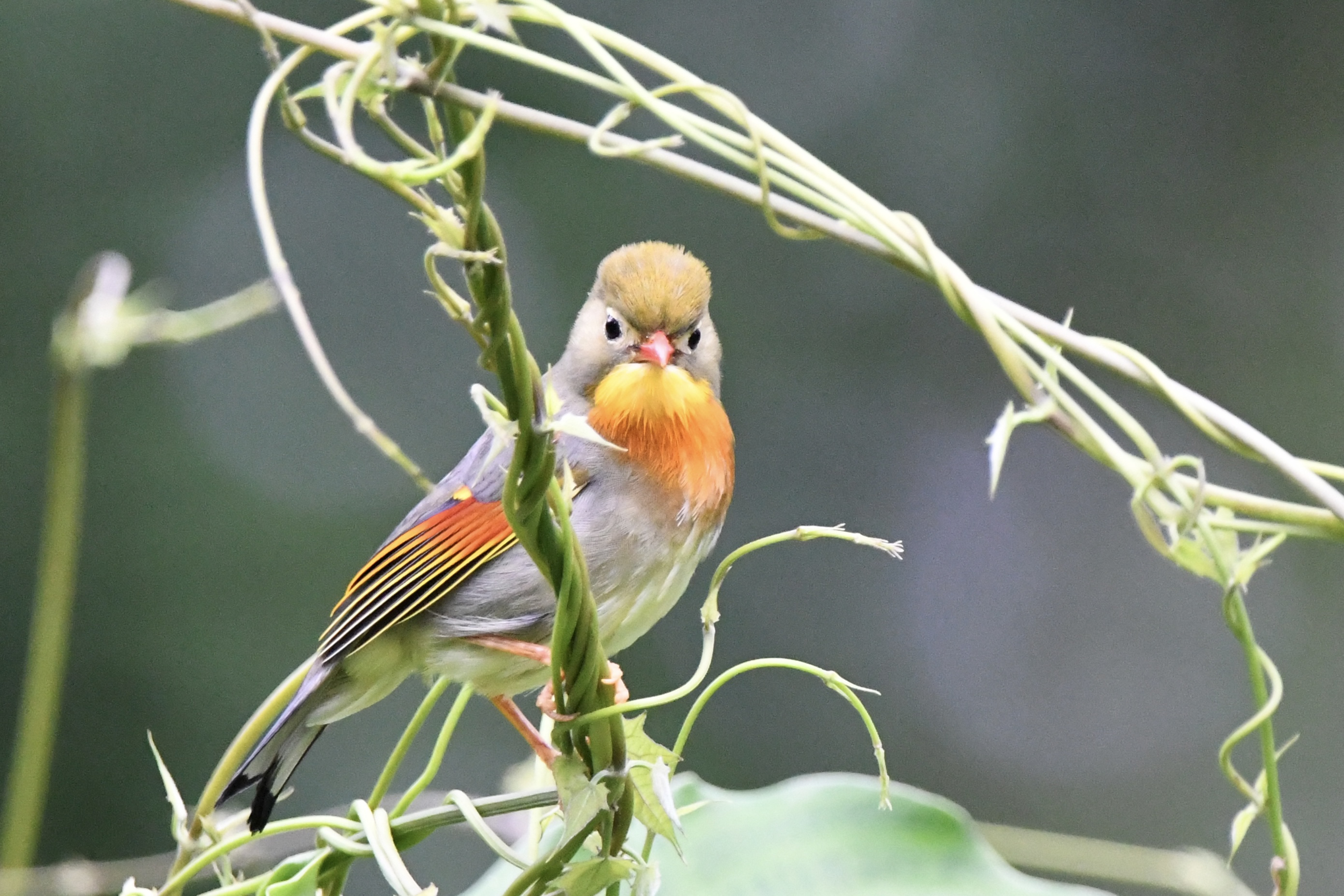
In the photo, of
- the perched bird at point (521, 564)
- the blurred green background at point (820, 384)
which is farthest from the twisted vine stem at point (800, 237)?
the blurred green background at point (820, 384)

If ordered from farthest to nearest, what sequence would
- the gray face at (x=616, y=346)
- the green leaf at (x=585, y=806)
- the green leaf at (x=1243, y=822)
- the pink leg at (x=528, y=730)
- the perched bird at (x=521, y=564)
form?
the gray face at (x=616, y=346), the perched bird at (x=521, y=564), the pink leg at (x=528, y=730), the green leaf at (x=1243, y=822), the green leaf at (x=585, y=806)

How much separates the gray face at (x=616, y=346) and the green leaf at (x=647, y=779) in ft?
4.28

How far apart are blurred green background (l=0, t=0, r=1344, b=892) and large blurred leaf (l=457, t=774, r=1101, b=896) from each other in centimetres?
414

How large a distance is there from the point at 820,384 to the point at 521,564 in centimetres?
523

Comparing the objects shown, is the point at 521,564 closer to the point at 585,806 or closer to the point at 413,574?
the point at 413,574

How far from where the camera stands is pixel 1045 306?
25.8ft

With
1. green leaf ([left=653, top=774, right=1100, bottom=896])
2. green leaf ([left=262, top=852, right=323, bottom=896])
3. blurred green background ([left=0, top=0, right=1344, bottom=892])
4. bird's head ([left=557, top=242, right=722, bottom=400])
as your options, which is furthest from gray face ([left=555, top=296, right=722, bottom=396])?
blurred green background ([left=0, top=0, right=1344, bottom=892])

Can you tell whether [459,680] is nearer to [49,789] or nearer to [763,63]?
[49,789]

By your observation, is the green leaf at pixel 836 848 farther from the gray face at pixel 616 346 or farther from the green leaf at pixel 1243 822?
the gray face at pixel 616 346

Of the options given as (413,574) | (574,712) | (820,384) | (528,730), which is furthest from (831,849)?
(820,384)

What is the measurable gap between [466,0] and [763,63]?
6.27 m

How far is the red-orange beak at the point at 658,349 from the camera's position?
9.31 ft

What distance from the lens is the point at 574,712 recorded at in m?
1.59

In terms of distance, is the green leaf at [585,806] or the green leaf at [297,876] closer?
the green leaf at [585,806]
